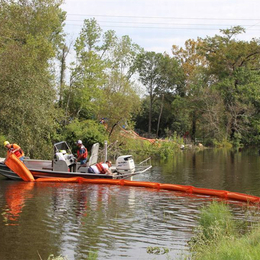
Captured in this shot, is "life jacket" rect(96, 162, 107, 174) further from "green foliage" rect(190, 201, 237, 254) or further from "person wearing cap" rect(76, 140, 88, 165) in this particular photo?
"green foliage" rect(190, 201, 237, 254)

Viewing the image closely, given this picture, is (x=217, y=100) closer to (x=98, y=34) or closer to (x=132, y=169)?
(x=98, y=34)

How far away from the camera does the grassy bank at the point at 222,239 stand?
7951 millimetres

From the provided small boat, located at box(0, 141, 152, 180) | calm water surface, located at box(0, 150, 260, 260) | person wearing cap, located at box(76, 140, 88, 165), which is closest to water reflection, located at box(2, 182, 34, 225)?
calm water surface, located at box(0, 150, 260, 260)

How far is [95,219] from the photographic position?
46.2ft

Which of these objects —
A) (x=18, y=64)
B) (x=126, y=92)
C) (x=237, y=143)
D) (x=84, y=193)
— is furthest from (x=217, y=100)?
(x=84, y=193)

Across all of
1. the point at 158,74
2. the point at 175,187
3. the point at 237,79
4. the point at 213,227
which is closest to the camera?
the point at 213,227

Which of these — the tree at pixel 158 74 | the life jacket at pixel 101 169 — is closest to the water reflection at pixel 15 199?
the life jacket at pixel 101 169

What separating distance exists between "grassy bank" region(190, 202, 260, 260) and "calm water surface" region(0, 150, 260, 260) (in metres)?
0.56

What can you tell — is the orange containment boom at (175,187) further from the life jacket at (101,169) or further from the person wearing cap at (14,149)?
the person wearing cap at (14,149)

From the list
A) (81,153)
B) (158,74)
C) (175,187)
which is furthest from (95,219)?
(158,74)

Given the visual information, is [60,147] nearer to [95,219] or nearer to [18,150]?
[18,150]

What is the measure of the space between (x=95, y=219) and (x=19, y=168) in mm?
9163

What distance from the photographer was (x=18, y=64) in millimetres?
25016

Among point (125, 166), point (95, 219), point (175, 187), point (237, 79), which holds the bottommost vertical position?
point (95, 219)
